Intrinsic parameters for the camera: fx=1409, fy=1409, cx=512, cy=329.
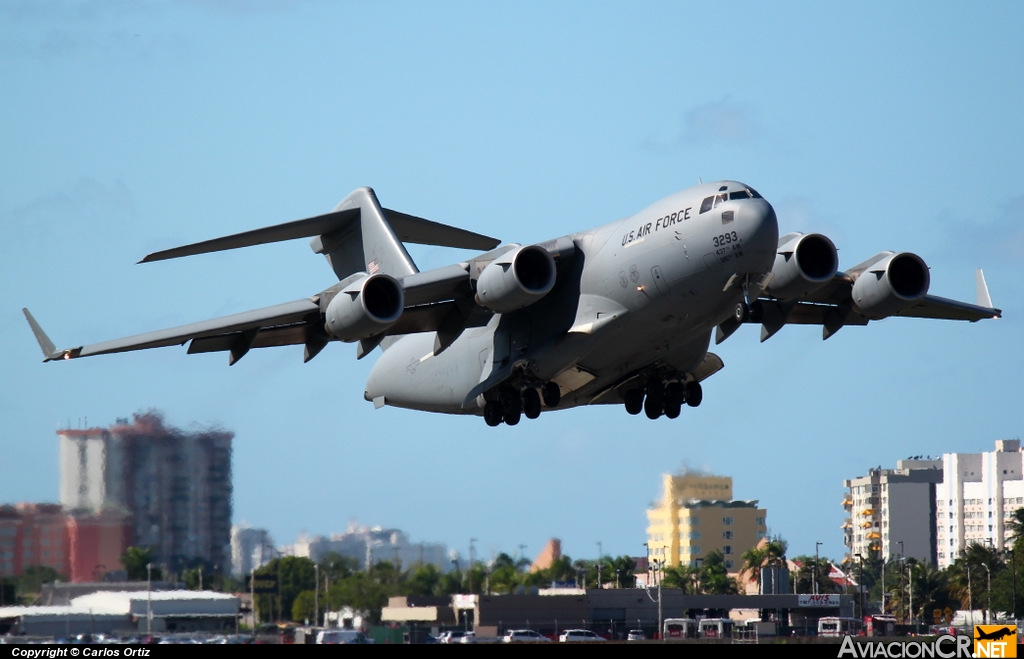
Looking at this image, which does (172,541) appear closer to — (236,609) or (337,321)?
(236,609)

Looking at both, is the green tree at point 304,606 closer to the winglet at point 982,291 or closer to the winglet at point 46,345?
the winglet at point 46,345

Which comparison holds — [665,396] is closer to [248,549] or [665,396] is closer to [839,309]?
[839,309]

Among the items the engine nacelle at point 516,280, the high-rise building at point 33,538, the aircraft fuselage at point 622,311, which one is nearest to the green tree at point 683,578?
the aircraft fuselage at point 622,311

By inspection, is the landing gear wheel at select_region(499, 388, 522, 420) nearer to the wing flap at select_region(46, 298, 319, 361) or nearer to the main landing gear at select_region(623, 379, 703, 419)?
the main landing gear at select_region(623, 379, 703, 419)

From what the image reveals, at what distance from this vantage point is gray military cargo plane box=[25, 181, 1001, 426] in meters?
19.0

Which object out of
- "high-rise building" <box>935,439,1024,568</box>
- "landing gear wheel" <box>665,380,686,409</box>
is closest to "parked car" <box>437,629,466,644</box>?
"landing gear wheel" <box>665,380,686,409</box>

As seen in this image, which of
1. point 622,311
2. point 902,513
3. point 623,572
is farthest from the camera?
point 902,513

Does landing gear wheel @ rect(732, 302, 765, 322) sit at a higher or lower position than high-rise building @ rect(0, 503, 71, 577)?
higher

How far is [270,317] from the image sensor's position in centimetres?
1973

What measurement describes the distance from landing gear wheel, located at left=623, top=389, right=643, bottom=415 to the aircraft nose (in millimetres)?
4128

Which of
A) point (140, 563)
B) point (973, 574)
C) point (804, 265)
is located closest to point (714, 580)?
point (973, 574)

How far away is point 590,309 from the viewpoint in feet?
66.1

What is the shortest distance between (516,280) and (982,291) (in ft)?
26.1

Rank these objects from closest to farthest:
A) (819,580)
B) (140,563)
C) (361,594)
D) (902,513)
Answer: (140,563) < (361,594) < (819,580) < (902,513)
